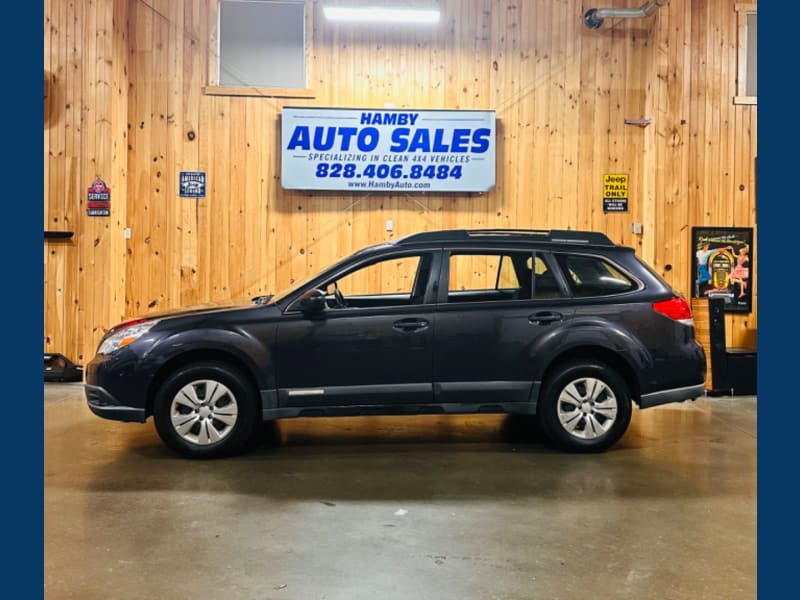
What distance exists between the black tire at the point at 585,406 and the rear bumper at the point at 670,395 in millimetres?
151

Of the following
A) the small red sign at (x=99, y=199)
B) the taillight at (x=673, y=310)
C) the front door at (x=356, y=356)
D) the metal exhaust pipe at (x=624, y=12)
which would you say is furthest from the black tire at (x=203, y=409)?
the metal exhaust pipe at (x=624, y=12)

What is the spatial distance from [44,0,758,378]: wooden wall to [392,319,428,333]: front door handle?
380 cm

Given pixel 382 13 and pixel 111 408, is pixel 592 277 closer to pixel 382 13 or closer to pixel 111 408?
pixel 111 408

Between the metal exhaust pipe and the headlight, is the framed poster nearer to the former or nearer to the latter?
the metal exhaust pipe

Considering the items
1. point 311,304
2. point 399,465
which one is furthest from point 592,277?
point 311,304

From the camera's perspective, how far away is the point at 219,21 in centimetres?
906

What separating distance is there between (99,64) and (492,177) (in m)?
5.00

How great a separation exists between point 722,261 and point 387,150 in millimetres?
4485

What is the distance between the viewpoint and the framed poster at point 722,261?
9102 mm

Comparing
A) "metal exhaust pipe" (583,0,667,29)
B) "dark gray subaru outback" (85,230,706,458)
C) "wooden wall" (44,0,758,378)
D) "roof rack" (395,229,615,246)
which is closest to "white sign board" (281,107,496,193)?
"wooden wall" (44,0,758,378)

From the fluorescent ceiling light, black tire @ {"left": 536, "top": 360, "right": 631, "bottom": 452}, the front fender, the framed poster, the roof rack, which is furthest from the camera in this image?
the framed poster

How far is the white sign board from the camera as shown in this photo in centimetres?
903

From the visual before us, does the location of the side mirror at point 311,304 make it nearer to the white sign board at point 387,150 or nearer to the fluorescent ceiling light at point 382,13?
the white sign board at point 387,150

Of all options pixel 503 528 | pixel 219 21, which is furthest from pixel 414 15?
pixel 503 528
